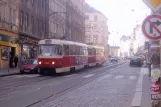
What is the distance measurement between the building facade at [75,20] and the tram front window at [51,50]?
35997mm

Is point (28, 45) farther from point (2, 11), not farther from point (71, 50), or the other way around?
point (71, 50)

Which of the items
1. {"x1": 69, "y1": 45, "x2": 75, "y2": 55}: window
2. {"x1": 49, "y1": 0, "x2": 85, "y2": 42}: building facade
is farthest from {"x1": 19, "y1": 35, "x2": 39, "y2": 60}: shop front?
{"x1": 69, "y1": 45, "x2": 75, "y2": 55}: window

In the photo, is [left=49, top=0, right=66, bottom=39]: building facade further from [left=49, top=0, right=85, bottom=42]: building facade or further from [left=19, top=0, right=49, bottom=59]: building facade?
[left=19, top=0, right=49, bottom=59]: building facade

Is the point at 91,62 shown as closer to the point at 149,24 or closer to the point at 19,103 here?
the point at 19,103

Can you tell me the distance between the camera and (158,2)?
841 centimetres

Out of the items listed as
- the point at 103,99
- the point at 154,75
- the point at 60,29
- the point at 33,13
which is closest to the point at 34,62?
the point at 33,13

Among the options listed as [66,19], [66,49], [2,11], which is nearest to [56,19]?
[66,19]

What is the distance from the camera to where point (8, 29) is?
3894 cm

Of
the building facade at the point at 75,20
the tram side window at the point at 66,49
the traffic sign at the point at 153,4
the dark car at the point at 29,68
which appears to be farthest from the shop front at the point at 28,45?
the traffic sign at the point at 153,4

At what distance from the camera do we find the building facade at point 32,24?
144 feet

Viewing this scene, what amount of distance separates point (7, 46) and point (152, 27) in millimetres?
31522

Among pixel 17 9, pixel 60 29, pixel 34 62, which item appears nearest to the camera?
pixel 34 62

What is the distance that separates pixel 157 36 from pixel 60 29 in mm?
56404

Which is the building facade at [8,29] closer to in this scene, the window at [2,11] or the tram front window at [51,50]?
the window at [2,11]
